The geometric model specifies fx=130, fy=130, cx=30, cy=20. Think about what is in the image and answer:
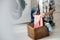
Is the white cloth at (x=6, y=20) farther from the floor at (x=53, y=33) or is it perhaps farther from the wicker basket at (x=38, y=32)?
the wicker basket at (x=38, y=32)

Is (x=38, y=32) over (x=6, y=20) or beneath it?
beneath

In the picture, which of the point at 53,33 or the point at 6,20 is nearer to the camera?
the point at 6,20

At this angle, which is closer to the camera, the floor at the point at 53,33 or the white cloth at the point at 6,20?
the white cloth at the point at 6,20

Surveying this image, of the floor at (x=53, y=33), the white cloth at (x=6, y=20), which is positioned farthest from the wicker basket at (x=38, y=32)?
the white cloth at (x=6, y=20)

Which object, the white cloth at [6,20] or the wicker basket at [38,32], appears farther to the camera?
the wicker basket at [38,32]

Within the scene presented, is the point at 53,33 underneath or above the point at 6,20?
underneath

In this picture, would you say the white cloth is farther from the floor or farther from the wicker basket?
the wicker basket

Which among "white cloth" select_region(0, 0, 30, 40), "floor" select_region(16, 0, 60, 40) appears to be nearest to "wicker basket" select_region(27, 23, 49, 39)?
"floor" select_region(16, 0, 60, 40)

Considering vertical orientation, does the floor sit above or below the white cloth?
below

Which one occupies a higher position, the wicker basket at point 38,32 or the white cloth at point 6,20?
the white cloth at point 6,20

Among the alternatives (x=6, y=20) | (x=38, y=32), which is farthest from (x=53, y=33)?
(x=6, y=20)

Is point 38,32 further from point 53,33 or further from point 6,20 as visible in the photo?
point 6,20

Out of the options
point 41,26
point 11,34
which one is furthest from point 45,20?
point 11,34

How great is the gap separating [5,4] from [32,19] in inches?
21.8
